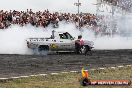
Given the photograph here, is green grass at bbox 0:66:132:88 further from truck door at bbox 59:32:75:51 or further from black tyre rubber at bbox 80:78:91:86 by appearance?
truck door at bbox 59:32:75:51

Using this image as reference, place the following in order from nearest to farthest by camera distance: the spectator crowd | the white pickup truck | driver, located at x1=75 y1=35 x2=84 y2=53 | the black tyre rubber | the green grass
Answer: the black tyre rubber
the green grass
the white pickup truck
driver, located at x1=75 y1=35 x2=84 y2=53
the spectator crowd

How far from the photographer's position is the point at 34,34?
37.3 meters

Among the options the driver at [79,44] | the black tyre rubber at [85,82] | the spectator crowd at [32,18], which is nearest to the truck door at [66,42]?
the driver at [79,44]

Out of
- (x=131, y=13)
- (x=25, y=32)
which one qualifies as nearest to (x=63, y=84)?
(x=25, y=32)

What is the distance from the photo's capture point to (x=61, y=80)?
16.5m

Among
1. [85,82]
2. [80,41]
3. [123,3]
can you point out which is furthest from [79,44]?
[85,82]

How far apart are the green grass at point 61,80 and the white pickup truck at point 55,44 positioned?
10.7m

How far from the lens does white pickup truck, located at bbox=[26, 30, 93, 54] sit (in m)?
29.8

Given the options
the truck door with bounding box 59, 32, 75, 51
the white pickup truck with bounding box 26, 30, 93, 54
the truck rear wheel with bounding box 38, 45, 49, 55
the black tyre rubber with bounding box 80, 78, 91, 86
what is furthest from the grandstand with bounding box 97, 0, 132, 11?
the black tyre rubber with bounding box 80, 78, 91, 86

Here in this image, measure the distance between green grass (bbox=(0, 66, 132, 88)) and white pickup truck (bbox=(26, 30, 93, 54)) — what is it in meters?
10.7

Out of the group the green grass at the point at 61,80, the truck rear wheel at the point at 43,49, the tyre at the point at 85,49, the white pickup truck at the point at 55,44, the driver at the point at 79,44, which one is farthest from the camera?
the tyre at the point at 85,49

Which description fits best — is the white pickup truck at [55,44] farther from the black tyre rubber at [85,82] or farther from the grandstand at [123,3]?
the black tyre rubber at [85,82]

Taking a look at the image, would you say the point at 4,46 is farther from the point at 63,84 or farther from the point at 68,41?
the point at 63,84

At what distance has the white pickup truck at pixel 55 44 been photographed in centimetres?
2980
